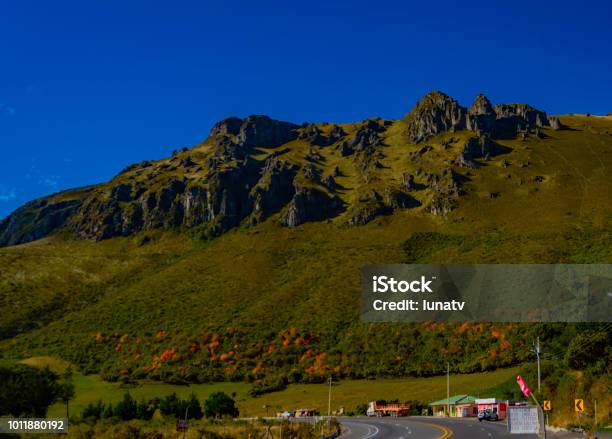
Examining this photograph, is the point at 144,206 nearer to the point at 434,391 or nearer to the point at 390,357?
the point at 390,357

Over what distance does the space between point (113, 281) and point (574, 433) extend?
119 m

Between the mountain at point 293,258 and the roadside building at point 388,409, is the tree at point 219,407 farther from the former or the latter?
the mountain at point 293,258

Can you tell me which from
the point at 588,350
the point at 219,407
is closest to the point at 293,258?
the point at 219,407

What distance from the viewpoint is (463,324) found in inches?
3831

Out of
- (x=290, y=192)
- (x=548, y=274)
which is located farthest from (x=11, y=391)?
(x=290, y=192)

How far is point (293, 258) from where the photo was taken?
135250 millimetres

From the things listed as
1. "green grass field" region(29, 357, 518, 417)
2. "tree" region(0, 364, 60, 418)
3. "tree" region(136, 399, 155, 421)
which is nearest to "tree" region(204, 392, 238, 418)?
"green grass field" region(29, 357, 518, 417)

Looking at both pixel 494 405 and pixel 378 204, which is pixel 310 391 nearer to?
pixel 494 405

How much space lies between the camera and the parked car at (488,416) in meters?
55.3

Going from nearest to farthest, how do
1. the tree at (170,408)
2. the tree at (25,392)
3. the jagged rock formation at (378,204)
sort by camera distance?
the tree at (25,392) → the tree at (170,408) → the jagged rock formation at (378,204)

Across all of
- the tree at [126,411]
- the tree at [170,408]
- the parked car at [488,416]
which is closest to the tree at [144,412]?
the tree at [126,411]

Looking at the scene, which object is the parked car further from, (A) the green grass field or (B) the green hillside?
(A) the green grass field

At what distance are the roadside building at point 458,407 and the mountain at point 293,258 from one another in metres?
15.7

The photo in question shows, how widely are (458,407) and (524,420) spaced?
52.5 metres
